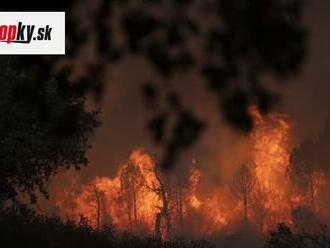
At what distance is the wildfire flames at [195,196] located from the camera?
12900cm

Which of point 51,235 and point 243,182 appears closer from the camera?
point 51,235

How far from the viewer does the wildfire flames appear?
5079 inches

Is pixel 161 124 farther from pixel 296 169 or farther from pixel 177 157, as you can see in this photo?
pixel 296 169

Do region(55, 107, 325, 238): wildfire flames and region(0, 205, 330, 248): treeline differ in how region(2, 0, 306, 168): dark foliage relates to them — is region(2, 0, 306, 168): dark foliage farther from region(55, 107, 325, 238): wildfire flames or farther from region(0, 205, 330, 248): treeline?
region(55, 107, 325, 238): wildfire flames

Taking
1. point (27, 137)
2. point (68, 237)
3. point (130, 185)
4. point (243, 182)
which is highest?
point (130, 185)

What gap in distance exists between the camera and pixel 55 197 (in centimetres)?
14125

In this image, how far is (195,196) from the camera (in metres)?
140

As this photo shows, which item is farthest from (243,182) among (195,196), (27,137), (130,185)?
(27,137)

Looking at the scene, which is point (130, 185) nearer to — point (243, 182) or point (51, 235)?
point (243, 182)

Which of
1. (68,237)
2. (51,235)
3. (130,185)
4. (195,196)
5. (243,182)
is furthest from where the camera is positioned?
(195,196)

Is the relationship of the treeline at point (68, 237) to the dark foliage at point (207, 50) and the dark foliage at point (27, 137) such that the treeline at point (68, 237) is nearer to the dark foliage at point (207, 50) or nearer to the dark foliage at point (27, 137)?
the dark foliage at point (27, 137)

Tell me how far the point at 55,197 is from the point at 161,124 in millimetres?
137335

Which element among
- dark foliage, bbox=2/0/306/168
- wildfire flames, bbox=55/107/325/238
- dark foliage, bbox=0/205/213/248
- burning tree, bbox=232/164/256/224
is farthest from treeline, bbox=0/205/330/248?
burning tree, bbox=232/164/256/224

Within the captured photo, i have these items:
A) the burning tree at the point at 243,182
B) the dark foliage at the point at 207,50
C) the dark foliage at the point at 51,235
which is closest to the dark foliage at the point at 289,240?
the dark foliage at the point at 51,235
